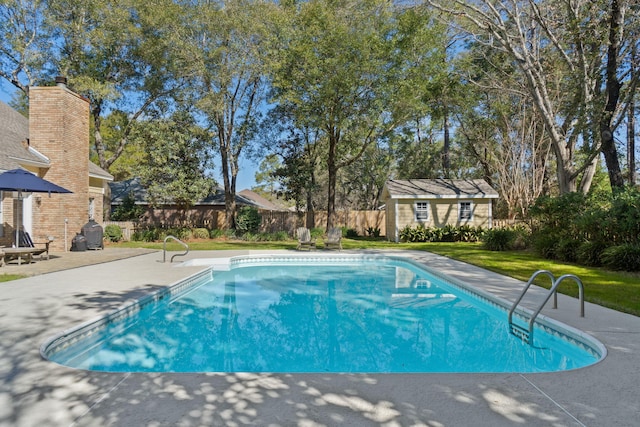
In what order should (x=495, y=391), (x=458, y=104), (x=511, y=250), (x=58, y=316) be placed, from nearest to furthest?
(x=495, y=391) < (x=58, y=316) < (x=511, y=250) < (x=458, y=104)

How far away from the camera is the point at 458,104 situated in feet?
75.4

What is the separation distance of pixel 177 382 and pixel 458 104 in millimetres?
23017

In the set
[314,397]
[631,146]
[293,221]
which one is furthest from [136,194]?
[631,146]

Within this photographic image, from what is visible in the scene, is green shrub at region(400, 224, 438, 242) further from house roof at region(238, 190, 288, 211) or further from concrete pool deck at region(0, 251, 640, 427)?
house roof at region(238, 190, 288, 211)

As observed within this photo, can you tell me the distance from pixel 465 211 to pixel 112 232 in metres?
18.0

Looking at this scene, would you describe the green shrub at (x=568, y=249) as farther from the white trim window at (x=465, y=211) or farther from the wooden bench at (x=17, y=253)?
the wooden bench at (x=17, y=253)

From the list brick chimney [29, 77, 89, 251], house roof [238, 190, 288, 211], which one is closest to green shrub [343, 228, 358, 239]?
brick chimney [29, 77, 89, 251]

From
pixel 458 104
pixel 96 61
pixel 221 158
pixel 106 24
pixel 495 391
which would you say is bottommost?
pixel 495 391

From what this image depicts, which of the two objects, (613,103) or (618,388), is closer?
(618,388)

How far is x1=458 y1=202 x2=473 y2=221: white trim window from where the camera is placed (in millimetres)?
21875

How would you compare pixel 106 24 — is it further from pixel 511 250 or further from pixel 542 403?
pixel 542 403

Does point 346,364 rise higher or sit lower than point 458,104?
lower

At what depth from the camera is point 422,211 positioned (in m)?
21.9

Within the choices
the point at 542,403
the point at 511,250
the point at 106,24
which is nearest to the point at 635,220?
the point at 511,250
